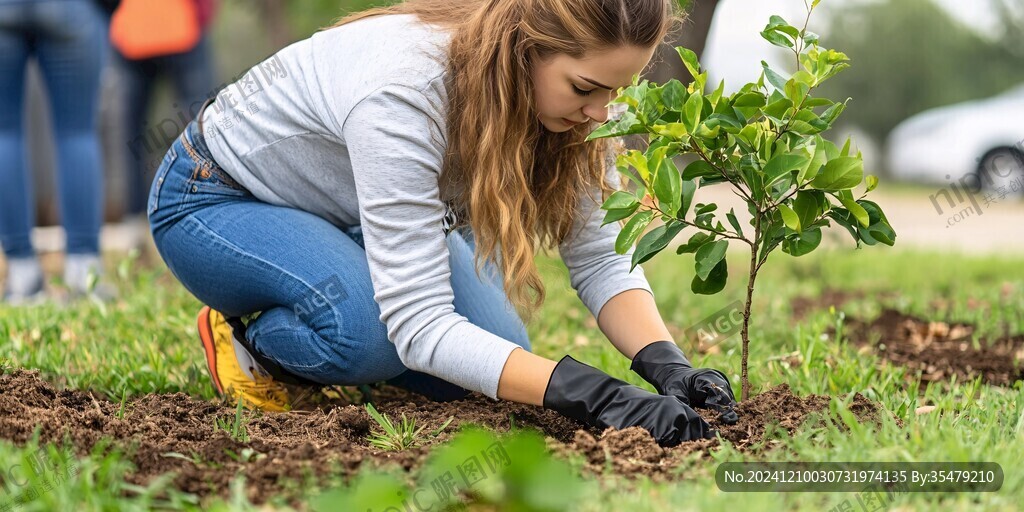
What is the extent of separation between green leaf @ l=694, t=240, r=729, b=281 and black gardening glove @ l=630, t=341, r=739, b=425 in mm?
237

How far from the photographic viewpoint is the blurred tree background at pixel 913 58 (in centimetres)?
1425

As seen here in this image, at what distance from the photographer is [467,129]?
2096 millimetres

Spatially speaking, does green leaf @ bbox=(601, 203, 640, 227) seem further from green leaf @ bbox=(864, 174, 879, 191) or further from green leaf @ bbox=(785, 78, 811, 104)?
green leaf @ bbox=(864, 174, 879, 191)

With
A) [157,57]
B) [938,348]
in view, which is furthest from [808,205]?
[157,57]

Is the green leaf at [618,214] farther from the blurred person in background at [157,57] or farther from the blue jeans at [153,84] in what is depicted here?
the blue jeans at [153,84]

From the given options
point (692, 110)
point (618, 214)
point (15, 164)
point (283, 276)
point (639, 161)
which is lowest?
point (283, 276)

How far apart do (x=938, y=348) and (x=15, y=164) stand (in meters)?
3.44

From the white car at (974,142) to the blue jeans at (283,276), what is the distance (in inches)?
317

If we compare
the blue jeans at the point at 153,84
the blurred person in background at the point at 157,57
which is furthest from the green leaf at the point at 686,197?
the blue jeans at the point at 153,84

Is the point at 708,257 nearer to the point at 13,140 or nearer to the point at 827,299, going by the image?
the point at 827,299

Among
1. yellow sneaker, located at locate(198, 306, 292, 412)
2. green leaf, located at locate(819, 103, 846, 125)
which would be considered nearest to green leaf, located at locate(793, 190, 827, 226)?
green leaf, located at locate(819, 103, 846, 125)

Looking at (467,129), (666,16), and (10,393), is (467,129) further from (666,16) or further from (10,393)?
(10,393)

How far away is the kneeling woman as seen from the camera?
2014mm

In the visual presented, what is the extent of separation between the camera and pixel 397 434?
199 cm
